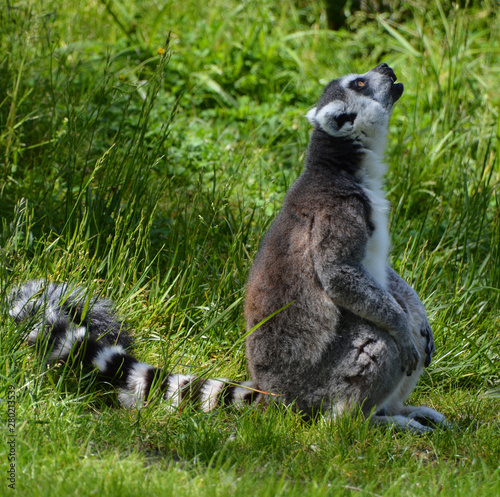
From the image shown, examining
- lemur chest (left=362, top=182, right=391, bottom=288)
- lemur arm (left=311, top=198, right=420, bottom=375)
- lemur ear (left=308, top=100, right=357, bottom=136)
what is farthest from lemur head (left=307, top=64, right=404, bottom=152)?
lemur arm (left=311, top=198, right=420, bottom=375)

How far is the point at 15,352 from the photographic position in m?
2.65

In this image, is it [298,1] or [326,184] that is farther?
[298,1]

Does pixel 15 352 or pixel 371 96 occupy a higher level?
pixel 371 96

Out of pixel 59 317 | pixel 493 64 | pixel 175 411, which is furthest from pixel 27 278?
pixel 493 64

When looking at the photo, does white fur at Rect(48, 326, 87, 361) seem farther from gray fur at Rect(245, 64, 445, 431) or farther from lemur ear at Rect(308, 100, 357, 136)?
lemur ear at Rect(308, 100, 357, 136)

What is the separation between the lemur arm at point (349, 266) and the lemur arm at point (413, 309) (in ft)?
1.02

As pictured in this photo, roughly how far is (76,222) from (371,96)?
1763 mm

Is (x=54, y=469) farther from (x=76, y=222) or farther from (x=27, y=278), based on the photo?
(x=76, y=222)

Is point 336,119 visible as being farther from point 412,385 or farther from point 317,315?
point 412,385

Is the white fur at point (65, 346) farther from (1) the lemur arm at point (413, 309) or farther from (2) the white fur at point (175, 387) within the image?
(1) the lemur arm at point (413, 309)

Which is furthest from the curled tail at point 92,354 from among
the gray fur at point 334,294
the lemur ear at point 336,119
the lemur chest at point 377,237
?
the lemur ear at point 336,119

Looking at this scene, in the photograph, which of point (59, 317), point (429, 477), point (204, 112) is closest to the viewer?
point (429, 477)

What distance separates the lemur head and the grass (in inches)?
38.1

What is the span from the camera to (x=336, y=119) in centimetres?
295
